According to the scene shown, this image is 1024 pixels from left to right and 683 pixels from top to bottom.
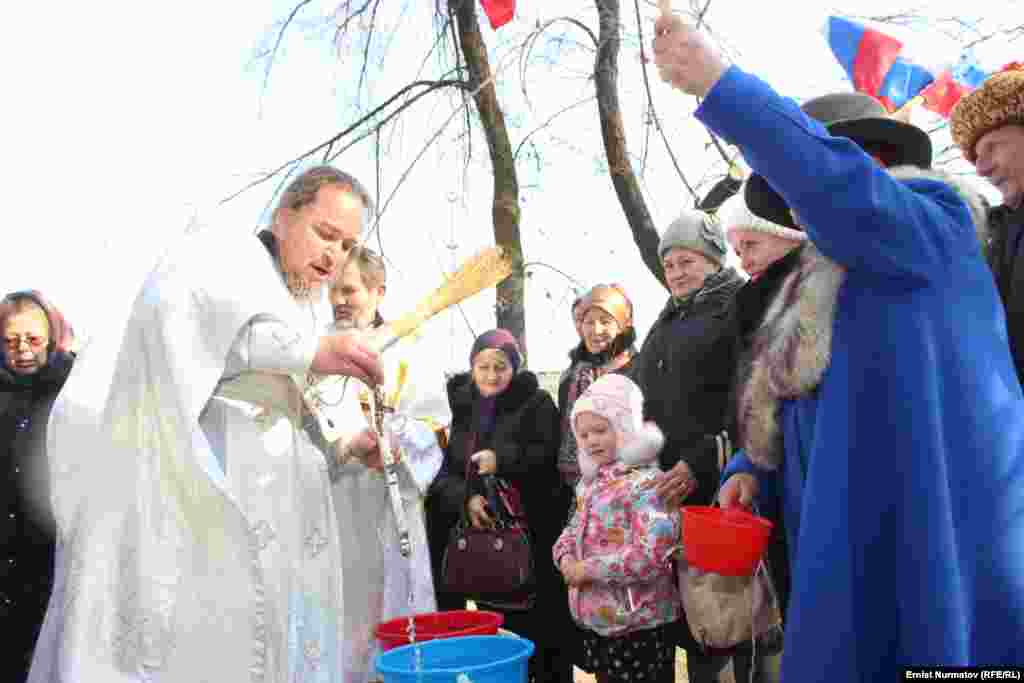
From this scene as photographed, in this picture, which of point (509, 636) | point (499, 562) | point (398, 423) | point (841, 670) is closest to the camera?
point (841, 670)

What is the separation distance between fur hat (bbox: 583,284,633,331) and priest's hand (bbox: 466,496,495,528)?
950 mm

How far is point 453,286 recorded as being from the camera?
8.70 ft

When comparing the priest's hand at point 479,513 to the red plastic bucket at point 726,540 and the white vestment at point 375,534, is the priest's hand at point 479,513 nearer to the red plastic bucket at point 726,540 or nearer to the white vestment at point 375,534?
Answer: the white vestment at point 375,534

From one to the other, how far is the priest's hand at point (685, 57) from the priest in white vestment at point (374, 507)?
4.54ft

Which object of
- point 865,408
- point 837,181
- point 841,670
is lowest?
point 841,670

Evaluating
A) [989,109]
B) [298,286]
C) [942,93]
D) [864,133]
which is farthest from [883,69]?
[298,286]

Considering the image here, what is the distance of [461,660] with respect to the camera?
2.40 metres

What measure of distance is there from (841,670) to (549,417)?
2487mm

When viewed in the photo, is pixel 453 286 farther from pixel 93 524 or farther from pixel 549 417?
pixel 549 417

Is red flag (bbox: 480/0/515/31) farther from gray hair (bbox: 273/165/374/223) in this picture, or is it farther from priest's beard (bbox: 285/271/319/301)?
priest's beard (bbox: 285/271/319/301)

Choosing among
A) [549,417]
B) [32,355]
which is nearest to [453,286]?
[549,417]

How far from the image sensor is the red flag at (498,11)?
16.0ft

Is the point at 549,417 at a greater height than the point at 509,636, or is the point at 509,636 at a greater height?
the point at 549,417

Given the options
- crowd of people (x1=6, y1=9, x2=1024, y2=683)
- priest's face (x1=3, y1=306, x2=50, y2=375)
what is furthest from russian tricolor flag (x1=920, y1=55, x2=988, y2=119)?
priest's face (x1=3, y1=306, x2=50, y2=375)
